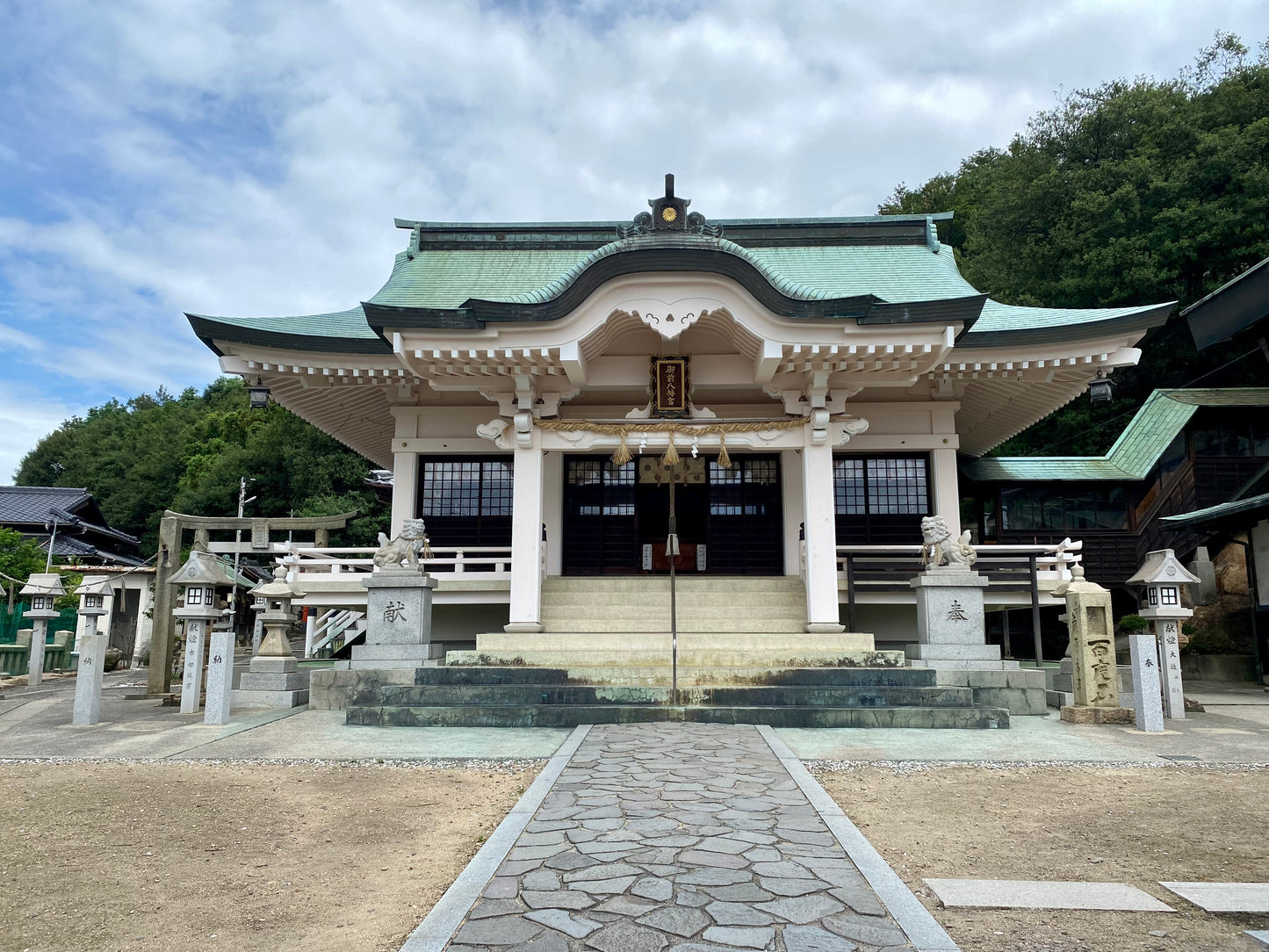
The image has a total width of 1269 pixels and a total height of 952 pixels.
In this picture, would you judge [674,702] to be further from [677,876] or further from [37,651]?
[37,651]

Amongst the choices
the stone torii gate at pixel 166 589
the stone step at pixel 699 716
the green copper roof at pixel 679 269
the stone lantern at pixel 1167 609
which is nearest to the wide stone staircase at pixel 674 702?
the stone step at pixel 699 716

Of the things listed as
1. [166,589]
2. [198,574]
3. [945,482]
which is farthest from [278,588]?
[945,482]

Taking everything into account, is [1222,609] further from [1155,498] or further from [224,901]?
[224,901]

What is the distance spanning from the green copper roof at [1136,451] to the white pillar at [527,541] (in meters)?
9.79

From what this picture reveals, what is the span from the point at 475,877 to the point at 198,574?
283 inches

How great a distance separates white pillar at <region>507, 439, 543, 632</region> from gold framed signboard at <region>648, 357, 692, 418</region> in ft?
6.30

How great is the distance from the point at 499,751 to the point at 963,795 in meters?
3.75

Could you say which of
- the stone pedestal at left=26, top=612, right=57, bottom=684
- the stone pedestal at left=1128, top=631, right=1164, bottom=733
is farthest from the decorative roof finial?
the stone pedestal at left=26, top=612, right=57, bottom=684

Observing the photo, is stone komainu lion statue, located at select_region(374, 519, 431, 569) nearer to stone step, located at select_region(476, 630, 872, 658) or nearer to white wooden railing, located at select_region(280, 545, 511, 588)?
stone step, located at select_region(476, 630, 872, 658)

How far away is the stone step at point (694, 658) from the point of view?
9586mm

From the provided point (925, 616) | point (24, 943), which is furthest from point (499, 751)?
point (925, 616)

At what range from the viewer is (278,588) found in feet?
38.8

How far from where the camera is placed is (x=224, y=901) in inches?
145

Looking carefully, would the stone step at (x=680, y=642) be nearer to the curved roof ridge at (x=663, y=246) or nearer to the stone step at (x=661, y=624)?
the stone step at (x=661, y=624)
